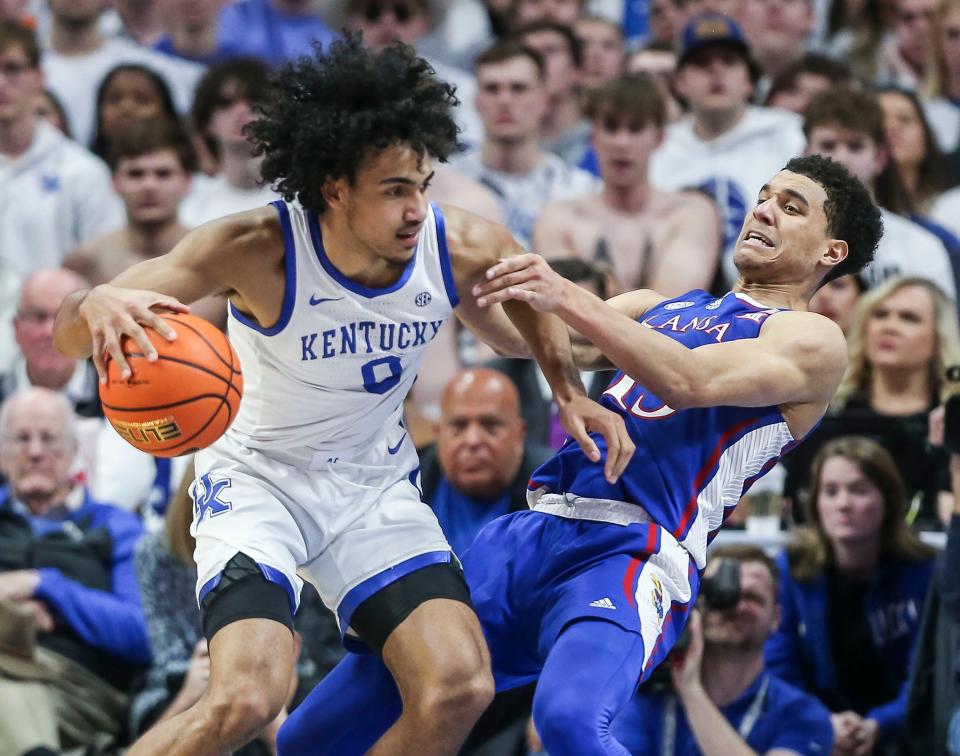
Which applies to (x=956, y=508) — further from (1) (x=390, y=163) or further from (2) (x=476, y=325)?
(1) (x=390, y=163)

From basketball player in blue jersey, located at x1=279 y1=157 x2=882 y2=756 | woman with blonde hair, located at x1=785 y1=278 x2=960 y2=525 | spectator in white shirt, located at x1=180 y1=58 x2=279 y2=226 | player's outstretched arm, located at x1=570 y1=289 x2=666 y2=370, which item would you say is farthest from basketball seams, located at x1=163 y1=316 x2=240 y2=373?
spectator in white shirt, located at x1=180 y1=58 x2=279 y2=226

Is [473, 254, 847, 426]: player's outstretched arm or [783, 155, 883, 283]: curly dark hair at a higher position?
[783, 155, 883, 283]: curly dark hair

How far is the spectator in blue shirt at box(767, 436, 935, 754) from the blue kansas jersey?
1.63 m

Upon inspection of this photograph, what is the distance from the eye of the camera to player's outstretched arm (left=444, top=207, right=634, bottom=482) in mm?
4754

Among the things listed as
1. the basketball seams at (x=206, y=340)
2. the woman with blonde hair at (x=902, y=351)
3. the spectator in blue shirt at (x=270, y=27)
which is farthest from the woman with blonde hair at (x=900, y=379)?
the spectator in blue shirt at (x=270, y=27)

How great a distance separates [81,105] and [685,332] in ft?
21.9

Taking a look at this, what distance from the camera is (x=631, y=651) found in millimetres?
4441

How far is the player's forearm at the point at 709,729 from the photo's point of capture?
5.79 metres

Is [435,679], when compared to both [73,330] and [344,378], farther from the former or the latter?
[73,330]

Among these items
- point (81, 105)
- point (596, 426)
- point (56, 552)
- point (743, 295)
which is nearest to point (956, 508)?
point (743, 295)

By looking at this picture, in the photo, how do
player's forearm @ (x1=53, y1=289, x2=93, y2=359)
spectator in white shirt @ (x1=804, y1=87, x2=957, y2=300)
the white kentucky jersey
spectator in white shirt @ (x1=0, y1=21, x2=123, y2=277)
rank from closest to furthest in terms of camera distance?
player's forearm @ (x1=53, y1=289, x2=93, y2=359) < the white kentucky jersey < spectator in white shirt @ (x1=804, y1=87, x2=957, y2=300) < spectator in white shirt @ (x1=0, y1=21, x2=123, y2=277)

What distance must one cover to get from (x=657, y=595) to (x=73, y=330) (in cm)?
185

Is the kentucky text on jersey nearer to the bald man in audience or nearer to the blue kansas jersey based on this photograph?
the blue kansas jersey

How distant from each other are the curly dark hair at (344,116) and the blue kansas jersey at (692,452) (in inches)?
37.9
